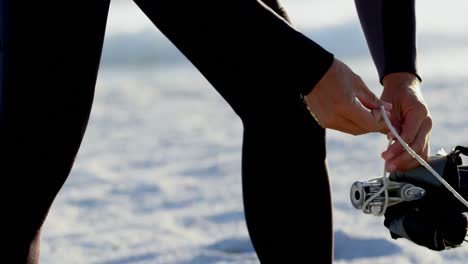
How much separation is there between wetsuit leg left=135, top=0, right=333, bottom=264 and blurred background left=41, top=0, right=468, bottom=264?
0.16 ft

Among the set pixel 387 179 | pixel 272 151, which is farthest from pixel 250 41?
pixel 387 179

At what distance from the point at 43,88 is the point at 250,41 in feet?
1.33

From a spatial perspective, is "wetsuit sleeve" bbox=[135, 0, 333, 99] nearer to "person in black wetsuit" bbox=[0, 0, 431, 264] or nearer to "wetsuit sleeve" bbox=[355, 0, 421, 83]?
"person in black wetsuit" bbox=[0, 0, 431, 264]

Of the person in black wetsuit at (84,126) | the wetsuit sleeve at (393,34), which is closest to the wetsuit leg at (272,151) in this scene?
the person in black wetsuit at (84,126)

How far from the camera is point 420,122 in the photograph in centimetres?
188

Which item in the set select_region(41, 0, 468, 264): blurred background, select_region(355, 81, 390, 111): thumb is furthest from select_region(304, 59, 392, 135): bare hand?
select_region(41, 0, 468, 264): blurred background

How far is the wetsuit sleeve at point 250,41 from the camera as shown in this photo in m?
1.67

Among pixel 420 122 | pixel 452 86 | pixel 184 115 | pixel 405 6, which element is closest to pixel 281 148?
pixel 420 122

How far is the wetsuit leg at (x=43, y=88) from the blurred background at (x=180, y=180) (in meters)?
0.46

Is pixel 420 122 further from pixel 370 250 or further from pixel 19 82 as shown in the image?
pixel 370 250

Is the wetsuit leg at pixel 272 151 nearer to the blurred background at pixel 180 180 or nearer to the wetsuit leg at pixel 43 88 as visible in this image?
the blurred background at pixel 180 180

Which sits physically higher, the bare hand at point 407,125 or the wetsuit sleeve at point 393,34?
the wetsuit sleeve at point 393,34

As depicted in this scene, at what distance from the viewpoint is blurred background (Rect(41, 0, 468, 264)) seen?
3.28 meters

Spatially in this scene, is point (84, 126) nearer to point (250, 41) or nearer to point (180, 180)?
point (250, 41)
